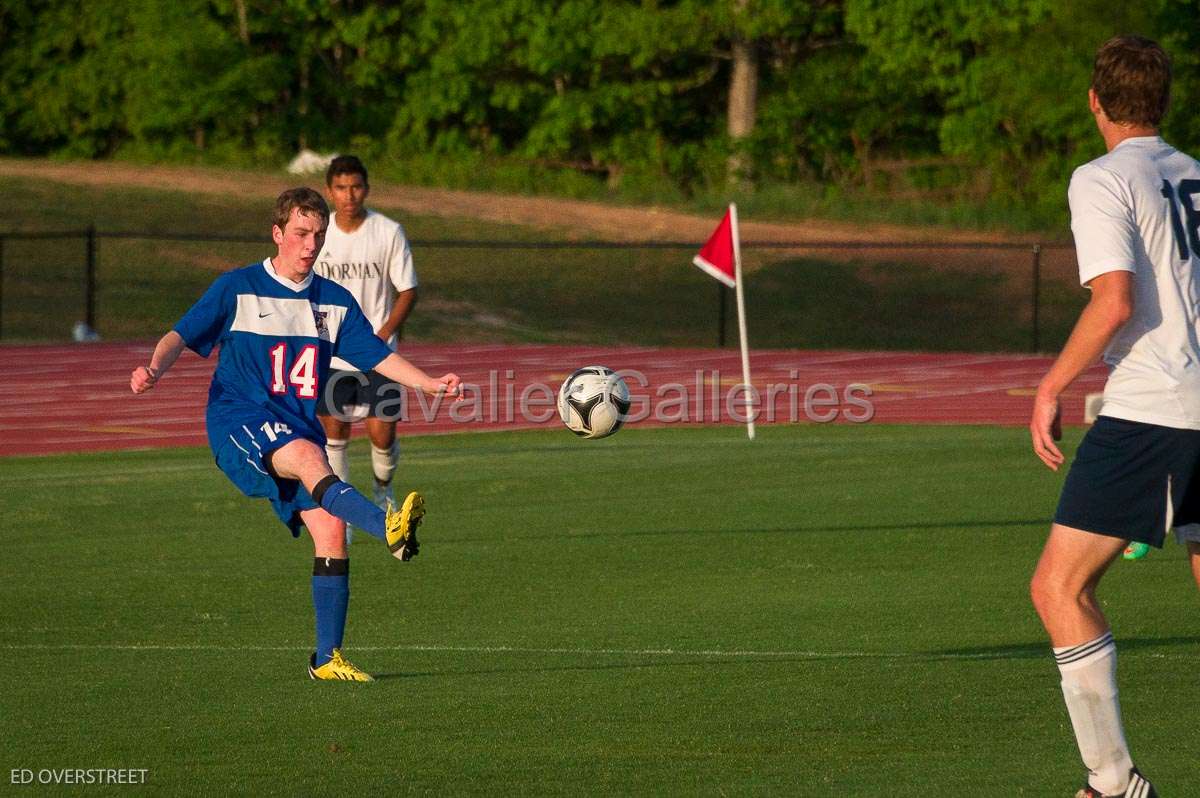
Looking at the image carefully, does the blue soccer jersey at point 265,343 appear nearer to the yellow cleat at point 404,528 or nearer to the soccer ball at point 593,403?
the yellow cleat at point 404,528

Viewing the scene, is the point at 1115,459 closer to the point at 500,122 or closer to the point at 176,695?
the point at 176,695

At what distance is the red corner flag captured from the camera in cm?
1830

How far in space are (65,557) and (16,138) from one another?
4446cm

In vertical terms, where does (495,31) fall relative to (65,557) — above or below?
above

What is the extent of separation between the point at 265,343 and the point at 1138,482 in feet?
12.3

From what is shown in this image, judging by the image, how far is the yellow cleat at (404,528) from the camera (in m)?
6.95

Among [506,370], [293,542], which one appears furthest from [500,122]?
[293,542]

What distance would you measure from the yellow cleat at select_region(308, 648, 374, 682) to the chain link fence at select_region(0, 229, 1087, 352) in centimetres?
2288

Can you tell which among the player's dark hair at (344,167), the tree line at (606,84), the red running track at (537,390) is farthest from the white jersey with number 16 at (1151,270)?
the tree line at (606,84)

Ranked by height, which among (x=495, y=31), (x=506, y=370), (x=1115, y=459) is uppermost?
(x=495, y=31)

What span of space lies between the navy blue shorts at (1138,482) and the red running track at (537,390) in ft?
45.2

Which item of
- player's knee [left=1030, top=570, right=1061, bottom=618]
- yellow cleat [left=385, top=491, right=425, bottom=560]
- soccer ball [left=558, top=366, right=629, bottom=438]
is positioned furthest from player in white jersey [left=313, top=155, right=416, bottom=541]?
player's knee [left=1030, top=570, right=1061, bottom=618]

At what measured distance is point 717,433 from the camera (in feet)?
62.4

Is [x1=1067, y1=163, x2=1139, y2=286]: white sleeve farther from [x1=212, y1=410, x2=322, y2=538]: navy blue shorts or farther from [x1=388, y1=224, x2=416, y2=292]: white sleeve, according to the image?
[x1=388, y1=224, x2=416, y2=292]: white sleeve
